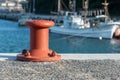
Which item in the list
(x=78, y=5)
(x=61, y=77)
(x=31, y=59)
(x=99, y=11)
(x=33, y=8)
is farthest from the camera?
(x=33, y=8)

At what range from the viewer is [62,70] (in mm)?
10289

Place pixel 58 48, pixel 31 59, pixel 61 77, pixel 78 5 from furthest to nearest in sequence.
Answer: pixel 78 5
pixel 58 48
pixel 31 59
pixel 61 77

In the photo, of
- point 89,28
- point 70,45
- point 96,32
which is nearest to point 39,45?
point 70,45

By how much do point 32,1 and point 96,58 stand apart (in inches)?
5032

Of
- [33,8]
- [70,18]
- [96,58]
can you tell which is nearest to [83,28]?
[70,18]

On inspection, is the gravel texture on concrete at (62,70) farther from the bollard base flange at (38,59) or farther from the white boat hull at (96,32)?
the white boat hull at (96,32)

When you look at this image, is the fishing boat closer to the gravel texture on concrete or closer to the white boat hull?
the white boat hull

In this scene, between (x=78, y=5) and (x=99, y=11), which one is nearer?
(x=99, y=11)

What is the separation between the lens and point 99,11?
84.7 m

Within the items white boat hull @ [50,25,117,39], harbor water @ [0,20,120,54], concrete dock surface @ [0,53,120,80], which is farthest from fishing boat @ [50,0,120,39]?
concrete dock surface @ [0,53,120,80]

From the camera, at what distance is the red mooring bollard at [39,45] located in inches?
445

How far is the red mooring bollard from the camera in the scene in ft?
37.1

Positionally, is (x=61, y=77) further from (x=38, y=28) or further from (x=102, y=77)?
(x=38, y=28)

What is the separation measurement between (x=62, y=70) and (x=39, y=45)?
1524 millimetres
